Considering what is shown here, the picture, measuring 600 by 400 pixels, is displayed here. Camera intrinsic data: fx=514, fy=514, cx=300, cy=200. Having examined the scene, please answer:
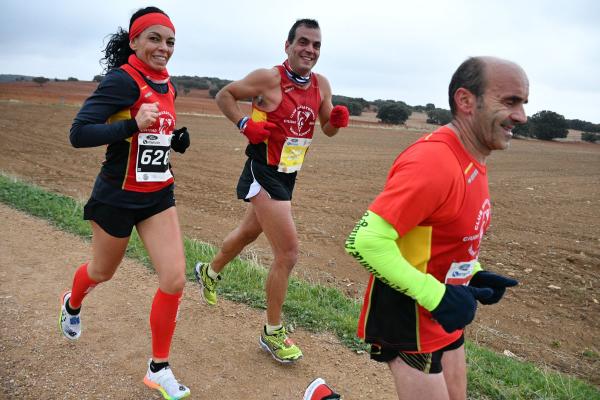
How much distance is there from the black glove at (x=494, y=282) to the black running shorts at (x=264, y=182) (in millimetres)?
1711

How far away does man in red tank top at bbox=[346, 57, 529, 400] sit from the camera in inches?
77.4

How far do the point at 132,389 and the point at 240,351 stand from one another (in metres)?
0.94

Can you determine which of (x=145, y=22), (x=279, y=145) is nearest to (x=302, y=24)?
(x=279, y=145)

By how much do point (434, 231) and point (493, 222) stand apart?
9969mm

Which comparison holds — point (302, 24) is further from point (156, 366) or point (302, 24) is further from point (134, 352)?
point (134, 352)

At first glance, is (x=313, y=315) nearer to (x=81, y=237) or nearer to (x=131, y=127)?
(x=131, y=127)

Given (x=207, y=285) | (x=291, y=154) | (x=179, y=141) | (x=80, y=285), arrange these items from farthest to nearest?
(x=207, y=285)
(x=291, y=154)
(x=179, y=141)
(x=80, y=285)

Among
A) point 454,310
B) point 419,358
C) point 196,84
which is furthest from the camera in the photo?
point 196,84

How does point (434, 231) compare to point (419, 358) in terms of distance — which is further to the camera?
point (419, 358)

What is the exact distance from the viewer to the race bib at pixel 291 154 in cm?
400

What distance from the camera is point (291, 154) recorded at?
405 centimetres

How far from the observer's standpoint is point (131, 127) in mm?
3045

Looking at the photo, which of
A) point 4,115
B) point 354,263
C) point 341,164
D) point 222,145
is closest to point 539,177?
point 341,164

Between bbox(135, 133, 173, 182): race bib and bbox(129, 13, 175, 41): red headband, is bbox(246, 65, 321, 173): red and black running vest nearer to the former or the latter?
bbox(135, 133, 173, 182): race bib
